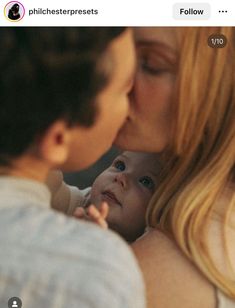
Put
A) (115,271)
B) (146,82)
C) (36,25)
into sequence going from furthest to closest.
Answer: (146,82), (36,25), (115,271)

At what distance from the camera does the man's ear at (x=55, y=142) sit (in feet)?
2.76

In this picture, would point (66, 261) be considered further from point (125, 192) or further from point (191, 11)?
point (191, 11)

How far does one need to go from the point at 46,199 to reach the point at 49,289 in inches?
5.3

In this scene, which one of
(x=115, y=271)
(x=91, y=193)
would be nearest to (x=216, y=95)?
(x=91, y=193)

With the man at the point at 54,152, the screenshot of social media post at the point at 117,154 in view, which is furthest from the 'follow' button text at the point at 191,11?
the man at the point at 54,152

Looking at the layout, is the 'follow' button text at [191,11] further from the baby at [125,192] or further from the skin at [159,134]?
the baby at [125,192]

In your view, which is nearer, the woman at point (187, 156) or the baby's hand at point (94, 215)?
the baby's hand at point (94, 215)

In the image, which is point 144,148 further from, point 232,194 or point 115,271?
point 115,271

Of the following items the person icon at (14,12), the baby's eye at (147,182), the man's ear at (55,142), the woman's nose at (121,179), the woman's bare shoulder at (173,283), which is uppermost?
the person icon at (14,12)

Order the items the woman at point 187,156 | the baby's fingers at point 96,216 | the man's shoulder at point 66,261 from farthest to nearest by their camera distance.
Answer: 1. the woman at point 187,156
2. the baby's fingers at point 96,216
3. the man's shoulder at point 66,261

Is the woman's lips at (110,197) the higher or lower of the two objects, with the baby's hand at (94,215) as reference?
lower

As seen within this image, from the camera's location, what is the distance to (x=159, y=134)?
1086 mm

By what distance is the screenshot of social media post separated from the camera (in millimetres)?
789

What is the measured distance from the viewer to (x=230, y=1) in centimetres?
107
